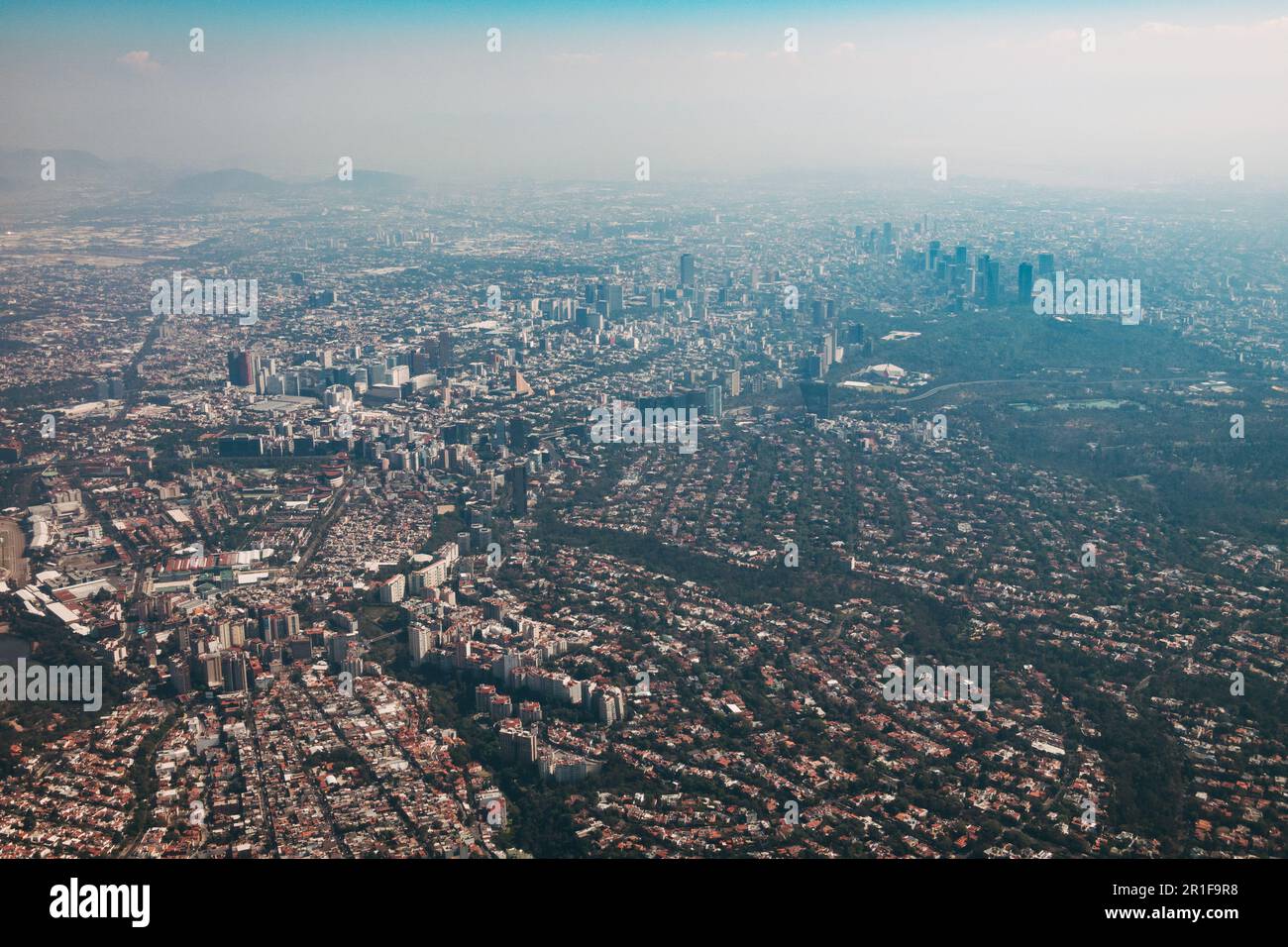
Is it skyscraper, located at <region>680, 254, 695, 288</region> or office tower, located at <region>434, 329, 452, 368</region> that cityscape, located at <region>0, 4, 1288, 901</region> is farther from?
skyscraper, located at <region>680, 254, 695, 288</region>

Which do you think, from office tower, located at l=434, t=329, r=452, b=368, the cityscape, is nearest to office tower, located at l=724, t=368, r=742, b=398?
the cityscape

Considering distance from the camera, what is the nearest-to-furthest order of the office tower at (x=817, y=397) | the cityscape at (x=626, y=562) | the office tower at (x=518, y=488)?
the cityscape at (x=626, y=562) < the office tower at (x=518, y=488) < the office tower at (x=817, y=397)

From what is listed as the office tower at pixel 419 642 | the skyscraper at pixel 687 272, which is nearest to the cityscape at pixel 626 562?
the office tower at pixel 419 642

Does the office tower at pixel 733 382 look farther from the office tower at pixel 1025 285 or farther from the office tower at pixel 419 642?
the office tower at pixel 419 642

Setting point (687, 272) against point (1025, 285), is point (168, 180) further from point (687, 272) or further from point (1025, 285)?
point (1025, 285)

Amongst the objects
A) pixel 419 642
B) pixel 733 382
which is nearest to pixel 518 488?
pixel 419 642
